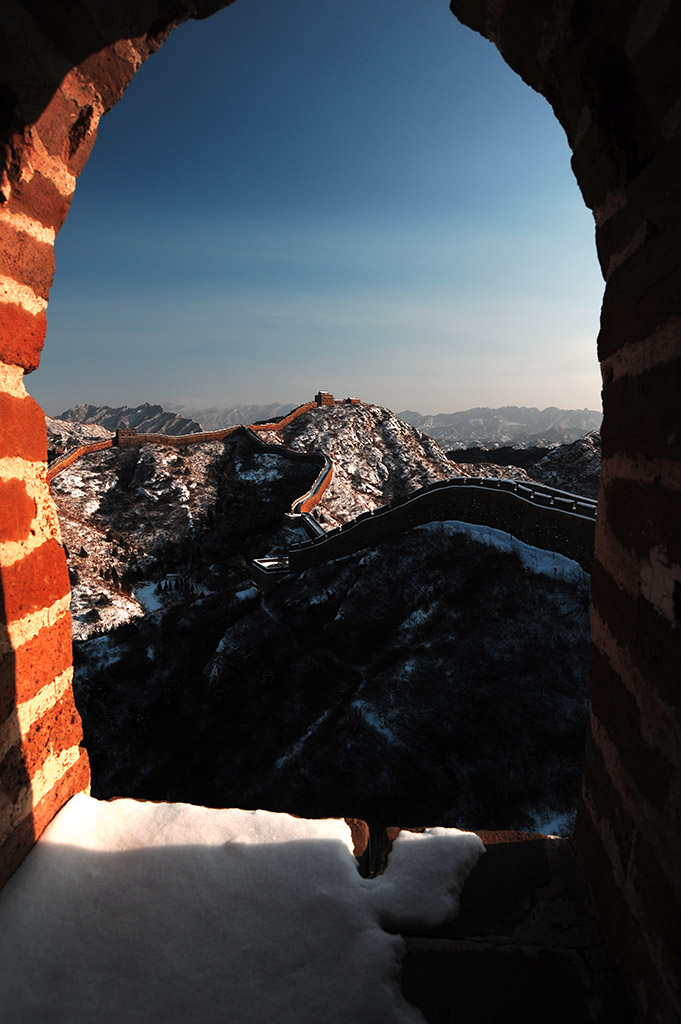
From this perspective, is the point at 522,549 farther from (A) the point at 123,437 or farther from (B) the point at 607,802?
(A) the point at 123,437

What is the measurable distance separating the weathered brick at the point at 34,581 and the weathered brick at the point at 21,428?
550 mm

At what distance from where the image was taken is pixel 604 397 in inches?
85.0

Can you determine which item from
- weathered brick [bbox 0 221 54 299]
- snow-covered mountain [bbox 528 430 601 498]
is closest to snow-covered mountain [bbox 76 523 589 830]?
weathered brick [bbox 0 221 54 299]

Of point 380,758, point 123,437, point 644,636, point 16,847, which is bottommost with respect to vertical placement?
point 380,758

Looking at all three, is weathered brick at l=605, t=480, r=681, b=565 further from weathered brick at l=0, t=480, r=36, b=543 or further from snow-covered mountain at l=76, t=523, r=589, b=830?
snow-covered mountain at l=76, t=523, r=589, b=830

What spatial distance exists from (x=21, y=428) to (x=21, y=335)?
0.49 metres

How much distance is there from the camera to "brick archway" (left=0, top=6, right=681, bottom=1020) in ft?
5.10

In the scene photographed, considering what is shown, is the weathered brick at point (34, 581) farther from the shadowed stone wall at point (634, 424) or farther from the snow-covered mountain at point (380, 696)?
the snow-covered mountain at point (380, 696)

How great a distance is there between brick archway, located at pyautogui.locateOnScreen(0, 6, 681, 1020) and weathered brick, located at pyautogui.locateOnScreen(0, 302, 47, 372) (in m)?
0.01

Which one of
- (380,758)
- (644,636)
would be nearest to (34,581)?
(644,636)

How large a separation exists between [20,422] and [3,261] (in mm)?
793

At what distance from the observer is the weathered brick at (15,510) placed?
7.68 ft

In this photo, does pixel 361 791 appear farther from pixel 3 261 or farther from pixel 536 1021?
pixel 3 261

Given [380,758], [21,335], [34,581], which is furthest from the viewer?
[380,758]
